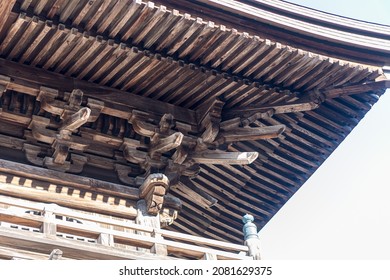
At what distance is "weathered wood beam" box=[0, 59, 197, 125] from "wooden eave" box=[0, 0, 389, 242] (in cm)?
1

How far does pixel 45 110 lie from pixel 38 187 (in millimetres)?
902

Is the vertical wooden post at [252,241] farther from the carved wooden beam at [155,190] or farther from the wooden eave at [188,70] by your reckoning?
the wooden eave at [188,70]

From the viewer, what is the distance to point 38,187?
10.1 m

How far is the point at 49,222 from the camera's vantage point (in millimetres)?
8664

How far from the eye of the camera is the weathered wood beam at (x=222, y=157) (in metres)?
10.7

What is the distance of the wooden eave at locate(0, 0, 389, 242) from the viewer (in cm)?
948

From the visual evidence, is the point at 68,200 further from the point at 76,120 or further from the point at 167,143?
the point at 167,143

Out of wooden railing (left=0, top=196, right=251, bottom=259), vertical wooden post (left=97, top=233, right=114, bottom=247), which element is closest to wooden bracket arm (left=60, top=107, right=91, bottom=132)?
wooden railing (left=0, top=196, right=251, bottom=259)

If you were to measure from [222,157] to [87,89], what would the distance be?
188 centimetres

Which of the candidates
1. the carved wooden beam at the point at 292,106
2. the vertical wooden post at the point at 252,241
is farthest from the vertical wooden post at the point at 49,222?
the carved wooden beam at the point at 292,106

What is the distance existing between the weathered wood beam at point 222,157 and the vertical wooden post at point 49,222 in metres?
2.60

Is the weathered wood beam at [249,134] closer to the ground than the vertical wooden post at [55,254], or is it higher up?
higher up

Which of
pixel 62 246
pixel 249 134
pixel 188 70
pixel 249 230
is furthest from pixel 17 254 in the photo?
pixel 249 134

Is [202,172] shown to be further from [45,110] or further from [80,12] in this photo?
[80,12]
